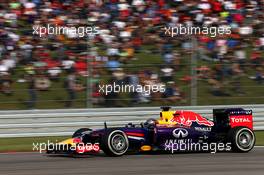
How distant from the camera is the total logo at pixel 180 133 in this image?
1044 centimetres

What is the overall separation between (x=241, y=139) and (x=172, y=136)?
1.32m

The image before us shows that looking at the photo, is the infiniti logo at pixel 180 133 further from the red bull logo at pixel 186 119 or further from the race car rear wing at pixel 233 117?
the race car rear wing at pixel 233 117

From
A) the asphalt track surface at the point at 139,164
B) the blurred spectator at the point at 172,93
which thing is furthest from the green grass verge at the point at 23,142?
the blurred spectator at the point at 172,93

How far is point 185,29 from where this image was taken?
15.1 meters

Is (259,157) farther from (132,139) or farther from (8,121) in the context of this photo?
(8,121)

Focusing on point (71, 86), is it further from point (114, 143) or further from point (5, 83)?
point (114, 143)

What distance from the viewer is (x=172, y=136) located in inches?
410

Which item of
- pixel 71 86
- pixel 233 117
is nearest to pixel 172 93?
pixel 71 86

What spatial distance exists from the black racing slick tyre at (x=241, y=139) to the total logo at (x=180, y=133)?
841 millimetres
